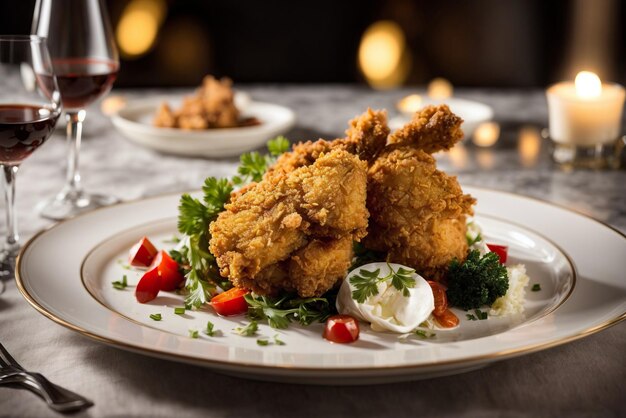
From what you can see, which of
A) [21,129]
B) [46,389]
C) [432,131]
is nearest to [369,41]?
[432,131]

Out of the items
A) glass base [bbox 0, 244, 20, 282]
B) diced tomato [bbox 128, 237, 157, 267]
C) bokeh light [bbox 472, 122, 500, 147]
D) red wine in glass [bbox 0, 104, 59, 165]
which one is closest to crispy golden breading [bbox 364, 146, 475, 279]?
diced tomato [bbox 128, 237, 157, 267]

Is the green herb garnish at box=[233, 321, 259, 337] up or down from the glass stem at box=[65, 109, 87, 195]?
down

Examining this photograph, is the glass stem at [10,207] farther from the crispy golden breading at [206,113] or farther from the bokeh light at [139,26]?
the bokeh light at [139,26]

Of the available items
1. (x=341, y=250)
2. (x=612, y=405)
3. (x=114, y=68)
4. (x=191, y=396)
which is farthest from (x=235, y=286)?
(x=114, y=68)

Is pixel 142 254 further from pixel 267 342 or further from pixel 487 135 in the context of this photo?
pixel 487 135

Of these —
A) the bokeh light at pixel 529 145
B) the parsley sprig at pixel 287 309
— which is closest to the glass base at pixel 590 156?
the bokeh light at pixel 529 145

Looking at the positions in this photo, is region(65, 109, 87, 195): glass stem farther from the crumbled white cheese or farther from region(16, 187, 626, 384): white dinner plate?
the crumbled white cheese

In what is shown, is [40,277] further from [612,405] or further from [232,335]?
[612,405]
